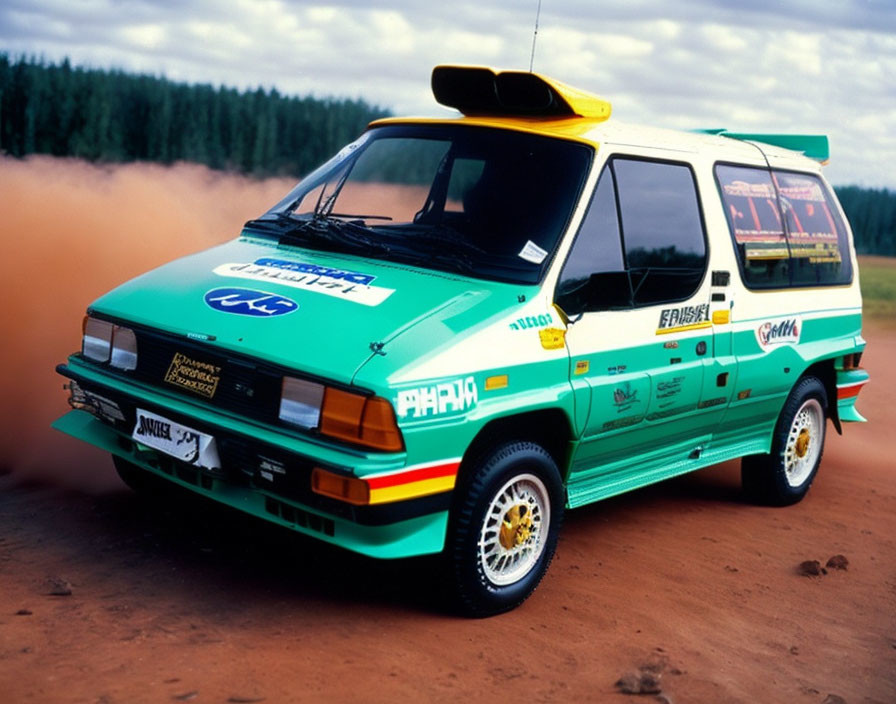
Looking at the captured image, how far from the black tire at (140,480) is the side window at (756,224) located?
3453mm

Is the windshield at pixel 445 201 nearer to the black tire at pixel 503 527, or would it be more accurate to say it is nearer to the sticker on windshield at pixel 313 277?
the sticker on windshield at pixel 313 277

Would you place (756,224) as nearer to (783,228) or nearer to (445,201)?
(783,228)

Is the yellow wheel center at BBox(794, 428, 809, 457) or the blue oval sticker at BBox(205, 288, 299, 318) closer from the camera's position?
the blue oval sticker at BBox(205, 288, 299, 318)

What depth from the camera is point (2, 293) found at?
9008mm

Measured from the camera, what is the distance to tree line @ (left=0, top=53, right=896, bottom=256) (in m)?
24.4

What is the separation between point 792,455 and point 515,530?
3033mm

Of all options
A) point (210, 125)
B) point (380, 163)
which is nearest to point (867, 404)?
point (380, 163)

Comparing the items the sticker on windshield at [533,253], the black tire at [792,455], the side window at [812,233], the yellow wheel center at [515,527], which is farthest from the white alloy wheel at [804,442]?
the sticker on windshield at [533,253]

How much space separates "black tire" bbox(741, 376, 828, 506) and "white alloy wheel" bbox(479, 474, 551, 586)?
2549mm

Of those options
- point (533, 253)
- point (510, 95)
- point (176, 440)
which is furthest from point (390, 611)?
point (510, 95)

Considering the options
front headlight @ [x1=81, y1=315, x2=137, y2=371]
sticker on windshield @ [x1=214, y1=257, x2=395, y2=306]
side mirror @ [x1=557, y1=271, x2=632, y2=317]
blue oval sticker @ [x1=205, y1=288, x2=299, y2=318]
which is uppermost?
side mirror @ [x1=557, y1=271, x2=632, y2=317]

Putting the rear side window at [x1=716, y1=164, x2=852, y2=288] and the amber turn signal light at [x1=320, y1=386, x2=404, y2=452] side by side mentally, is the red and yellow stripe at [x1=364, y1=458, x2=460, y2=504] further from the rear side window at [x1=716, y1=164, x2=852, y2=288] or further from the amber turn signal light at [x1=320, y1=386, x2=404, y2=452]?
the rear side window at [x1=716, y1=164, x2=852, y2=288]

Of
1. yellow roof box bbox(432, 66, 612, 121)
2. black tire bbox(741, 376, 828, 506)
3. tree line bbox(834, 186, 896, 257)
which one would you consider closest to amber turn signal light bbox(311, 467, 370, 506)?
yellow roof box bbox(432, 66, 612, 121)

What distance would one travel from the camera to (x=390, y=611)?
4.55 meters
